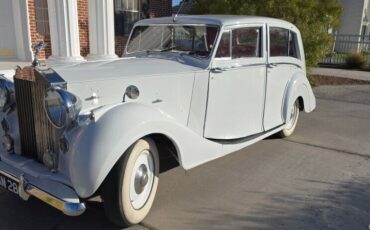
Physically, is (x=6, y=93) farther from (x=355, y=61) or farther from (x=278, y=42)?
(x=355, y=61)

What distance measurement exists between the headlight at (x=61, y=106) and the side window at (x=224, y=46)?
1.76m

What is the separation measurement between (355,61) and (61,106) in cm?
1466

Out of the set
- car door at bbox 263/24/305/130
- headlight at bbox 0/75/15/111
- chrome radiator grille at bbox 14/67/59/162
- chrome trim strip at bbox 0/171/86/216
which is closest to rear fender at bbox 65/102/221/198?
chrome trim strip at bbox 0/171/86/216

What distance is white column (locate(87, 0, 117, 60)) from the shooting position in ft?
28.1

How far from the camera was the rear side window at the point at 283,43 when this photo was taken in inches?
183

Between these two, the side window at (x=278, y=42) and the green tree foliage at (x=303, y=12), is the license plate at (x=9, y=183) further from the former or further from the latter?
the green tree foliage at (x=303, y=12)

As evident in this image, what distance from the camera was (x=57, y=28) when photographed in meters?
7.73

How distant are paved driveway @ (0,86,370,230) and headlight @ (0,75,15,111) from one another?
0.92 meters

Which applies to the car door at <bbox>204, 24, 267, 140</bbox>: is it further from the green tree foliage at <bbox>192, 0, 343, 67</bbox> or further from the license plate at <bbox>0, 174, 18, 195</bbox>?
the green tree foliage at <bbox>192, 0, 343, 67</bbox>

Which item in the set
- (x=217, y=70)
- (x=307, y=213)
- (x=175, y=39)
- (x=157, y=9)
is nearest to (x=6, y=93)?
(x=175, y=39)

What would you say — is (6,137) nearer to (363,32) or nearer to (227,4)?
(227,4)

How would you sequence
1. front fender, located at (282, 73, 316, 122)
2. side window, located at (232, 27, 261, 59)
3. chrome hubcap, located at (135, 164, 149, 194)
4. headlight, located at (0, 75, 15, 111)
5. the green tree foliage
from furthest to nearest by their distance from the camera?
1. the green tree foliage
2. front fender, located at (282, 73, 316, 122)
3. side window, located at (232, 27, 261, 59)
4. headlight, located at (0, 75, 15, 111)
5. chrome hubcap, located at (135, 164, 149, 194)

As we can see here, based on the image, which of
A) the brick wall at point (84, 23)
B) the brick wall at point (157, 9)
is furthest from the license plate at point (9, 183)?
the brick wall at point (157, 9)

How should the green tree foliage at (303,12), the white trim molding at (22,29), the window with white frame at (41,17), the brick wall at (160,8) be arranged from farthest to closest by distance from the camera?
the brick wall at (160,8) → the green tree foliage at (303,12) → the window with white frame at (41,17) → the white trim molding at (22,29)
